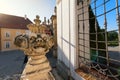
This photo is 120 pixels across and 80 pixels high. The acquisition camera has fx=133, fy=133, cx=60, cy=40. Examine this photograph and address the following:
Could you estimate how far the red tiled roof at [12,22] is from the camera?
2501 cm

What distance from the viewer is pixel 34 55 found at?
2.46 feet

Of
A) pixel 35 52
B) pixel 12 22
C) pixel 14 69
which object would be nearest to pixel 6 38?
pixel 12 22

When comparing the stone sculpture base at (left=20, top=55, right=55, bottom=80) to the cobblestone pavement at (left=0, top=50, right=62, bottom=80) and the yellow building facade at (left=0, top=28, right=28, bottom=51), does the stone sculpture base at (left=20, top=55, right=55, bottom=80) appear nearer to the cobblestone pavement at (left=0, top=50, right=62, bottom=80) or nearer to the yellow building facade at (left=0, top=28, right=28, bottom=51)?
the cobblestone pavement at (left=0, top=50, right=62, bottom=80)

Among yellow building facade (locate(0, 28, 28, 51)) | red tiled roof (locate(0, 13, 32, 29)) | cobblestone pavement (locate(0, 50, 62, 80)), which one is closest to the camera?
cobblestone pavement (locate(0, 50, 62, 80))

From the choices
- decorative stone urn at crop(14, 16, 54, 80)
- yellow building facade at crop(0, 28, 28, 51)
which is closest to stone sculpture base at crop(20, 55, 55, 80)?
decorative stone urn at crop(14, 16, 54, 80)

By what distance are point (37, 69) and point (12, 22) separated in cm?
2822

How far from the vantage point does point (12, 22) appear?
2705 cm

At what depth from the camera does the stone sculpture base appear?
2.42 feet

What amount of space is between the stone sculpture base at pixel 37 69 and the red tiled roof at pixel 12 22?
2497cm

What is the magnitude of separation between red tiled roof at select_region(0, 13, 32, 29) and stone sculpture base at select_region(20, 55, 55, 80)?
24965 millimetres

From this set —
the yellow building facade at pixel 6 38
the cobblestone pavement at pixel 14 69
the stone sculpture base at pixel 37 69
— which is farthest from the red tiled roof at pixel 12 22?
the stone sculpture base at pixel 37 69

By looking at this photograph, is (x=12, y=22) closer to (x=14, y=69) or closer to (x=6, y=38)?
(x=6, y=38)

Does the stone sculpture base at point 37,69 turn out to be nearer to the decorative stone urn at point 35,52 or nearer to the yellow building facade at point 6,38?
the decorative stone urn at point 35,52

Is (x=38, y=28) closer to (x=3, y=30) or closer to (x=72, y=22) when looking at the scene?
(x=72, y=22)
